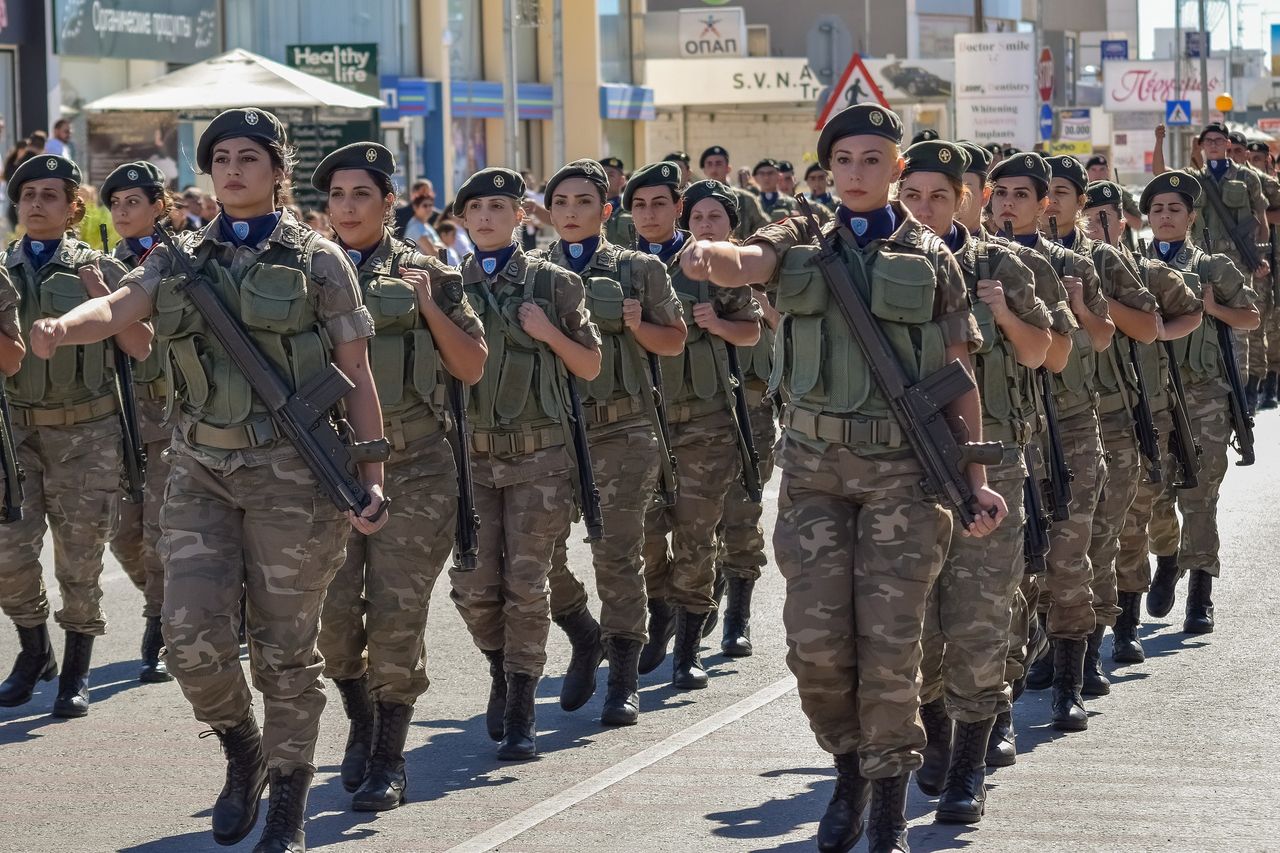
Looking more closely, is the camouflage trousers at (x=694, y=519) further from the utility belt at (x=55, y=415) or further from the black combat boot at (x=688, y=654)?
the utility belt at (x=55, y=415)

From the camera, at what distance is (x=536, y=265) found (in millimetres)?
7984

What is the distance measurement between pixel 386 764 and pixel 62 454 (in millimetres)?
2530

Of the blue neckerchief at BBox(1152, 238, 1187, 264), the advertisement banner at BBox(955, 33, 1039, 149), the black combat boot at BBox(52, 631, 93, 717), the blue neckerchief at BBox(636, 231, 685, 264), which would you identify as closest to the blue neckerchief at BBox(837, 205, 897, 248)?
the blue neckerchief at BBox(636, 231, 685, 264)

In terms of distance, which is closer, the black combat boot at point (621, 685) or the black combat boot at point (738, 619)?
the black combat boot at point (621, 685)

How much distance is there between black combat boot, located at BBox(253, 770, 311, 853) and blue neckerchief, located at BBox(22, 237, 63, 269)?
3.41 m

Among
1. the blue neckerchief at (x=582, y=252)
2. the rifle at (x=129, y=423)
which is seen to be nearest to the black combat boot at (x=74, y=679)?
the rifle at (x=129, y=423)

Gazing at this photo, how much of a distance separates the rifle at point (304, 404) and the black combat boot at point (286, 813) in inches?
31.3

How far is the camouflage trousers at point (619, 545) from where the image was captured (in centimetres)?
858

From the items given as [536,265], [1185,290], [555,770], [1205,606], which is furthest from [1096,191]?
[555,770]

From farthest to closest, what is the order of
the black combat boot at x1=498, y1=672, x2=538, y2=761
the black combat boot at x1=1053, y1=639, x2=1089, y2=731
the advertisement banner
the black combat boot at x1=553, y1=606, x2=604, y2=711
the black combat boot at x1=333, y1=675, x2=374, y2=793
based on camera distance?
the advertisement banner, the black combat boot at x1=553, y1=606, x2=604, y2=711, the black combat boot at x1=1053, y1=639, x2=1089, y2=731, the black combat boot at x1=498, y1=672, x2=538, y2=761, the black combat boot at x1=333, y1=675, x2=374, y2=793

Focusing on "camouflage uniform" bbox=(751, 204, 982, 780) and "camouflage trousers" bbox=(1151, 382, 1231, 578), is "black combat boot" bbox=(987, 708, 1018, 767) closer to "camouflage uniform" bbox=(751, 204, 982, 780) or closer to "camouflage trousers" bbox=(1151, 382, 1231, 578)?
"camouflage uniform" bbox=(751, 204, 982, 780)

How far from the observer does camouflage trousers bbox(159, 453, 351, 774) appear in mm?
6102

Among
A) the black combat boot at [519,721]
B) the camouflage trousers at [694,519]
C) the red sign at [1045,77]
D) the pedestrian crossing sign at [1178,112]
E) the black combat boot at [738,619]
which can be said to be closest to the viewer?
the black combat boot at [519,721]

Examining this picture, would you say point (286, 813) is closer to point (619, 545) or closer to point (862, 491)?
point (862, 491)
